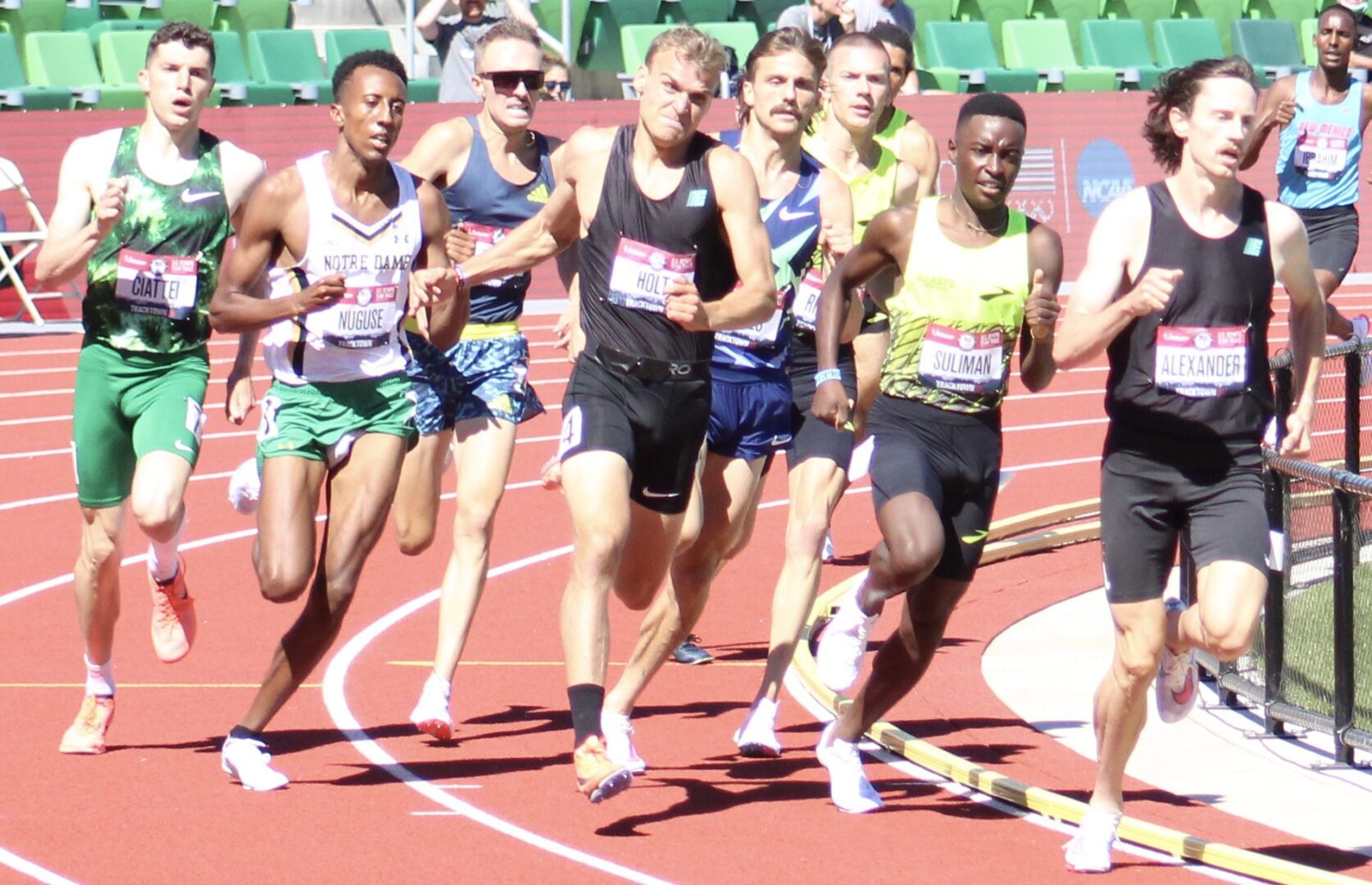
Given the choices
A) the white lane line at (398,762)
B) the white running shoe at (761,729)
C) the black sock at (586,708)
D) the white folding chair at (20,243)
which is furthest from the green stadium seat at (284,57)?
the black sock at (586,708)

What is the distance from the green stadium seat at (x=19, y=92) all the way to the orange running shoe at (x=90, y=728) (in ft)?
45.4

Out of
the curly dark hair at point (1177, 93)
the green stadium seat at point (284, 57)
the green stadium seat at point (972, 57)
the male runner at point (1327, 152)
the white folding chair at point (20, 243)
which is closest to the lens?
the curly dark hair at point (1177, 93)

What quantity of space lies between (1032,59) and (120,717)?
1928 centimetres

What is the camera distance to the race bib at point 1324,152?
42.0 feet

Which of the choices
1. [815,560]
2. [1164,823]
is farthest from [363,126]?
[1164,823]

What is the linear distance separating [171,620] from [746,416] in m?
2.14

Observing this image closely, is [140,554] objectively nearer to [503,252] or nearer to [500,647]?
[500,647]

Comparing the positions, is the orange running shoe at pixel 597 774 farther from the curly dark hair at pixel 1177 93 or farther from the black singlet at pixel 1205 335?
the curly dark hair at pixel 1177 93

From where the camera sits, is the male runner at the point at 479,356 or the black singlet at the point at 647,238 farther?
the male runner at the point at 479,356

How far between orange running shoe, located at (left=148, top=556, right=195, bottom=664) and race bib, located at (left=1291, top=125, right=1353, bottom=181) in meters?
8.02

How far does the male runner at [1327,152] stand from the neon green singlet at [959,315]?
6.95 meters

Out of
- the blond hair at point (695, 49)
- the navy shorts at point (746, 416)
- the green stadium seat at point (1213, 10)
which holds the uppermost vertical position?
the blond hair at point (695, 49)

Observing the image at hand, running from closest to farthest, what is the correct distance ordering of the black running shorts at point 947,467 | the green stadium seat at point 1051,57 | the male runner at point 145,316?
the black running shorts at point 947,467
the male runner at point 145,316
the green stadium seat at point 1051,57

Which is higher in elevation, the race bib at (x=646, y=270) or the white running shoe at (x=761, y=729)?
the race bib at (x=646, y=270)
